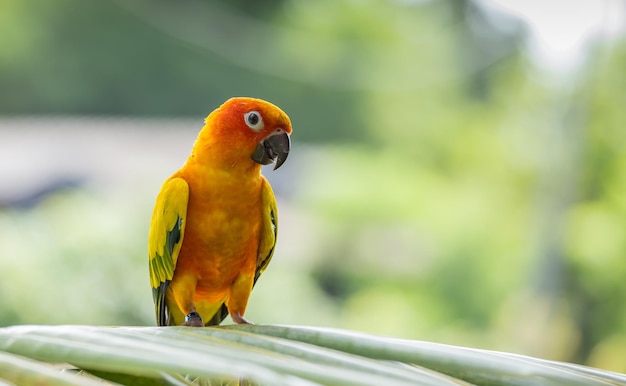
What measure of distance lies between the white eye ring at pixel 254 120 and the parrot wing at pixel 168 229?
0.18 metres

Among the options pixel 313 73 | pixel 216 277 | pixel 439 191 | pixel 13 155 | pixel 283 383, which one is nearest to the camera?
pixel 283 383

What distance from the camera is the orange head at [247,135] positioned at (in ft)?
5.06

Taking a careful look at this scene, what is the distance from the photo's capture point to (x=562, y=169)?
652 cm

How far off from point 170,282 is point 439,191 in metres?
8.12

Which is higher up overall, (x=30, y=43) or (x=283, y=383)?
(x=30, y=43)

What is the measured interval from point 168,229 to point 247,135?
26 cm

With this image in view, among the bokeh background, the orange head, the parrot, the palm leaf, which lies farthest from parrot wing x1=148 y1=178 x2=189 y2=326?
the bokeh background

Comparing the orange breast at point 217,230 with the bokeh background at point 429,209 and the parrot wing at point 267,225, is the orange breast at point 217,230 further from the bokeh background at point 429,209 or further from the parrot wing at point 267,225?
the bokeh background at point 429,209

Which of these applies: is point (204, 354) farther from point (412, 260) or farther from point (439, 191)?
point (439, 191)

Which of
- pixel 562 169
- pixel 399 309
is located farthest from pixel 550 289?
pixel 399 309

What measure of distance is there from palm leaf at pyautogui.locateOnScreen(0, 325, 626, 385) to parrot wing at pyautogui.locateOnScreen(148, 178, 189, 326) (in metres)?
0.92

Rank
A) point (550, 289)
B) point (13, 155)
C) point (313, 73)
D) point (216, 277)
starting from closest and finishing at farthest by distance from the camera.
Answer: point (216, 277) < point (550, 289) < point (13, 155) < point (313, 73)

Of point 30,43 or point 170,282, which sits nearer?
point 170,282

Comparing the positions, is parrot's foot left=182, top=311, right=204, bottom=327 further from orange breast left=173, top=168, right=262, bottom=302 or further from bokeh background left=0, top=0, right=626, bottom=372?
bokeh background left=0, top=0, right=626, bottom=372
